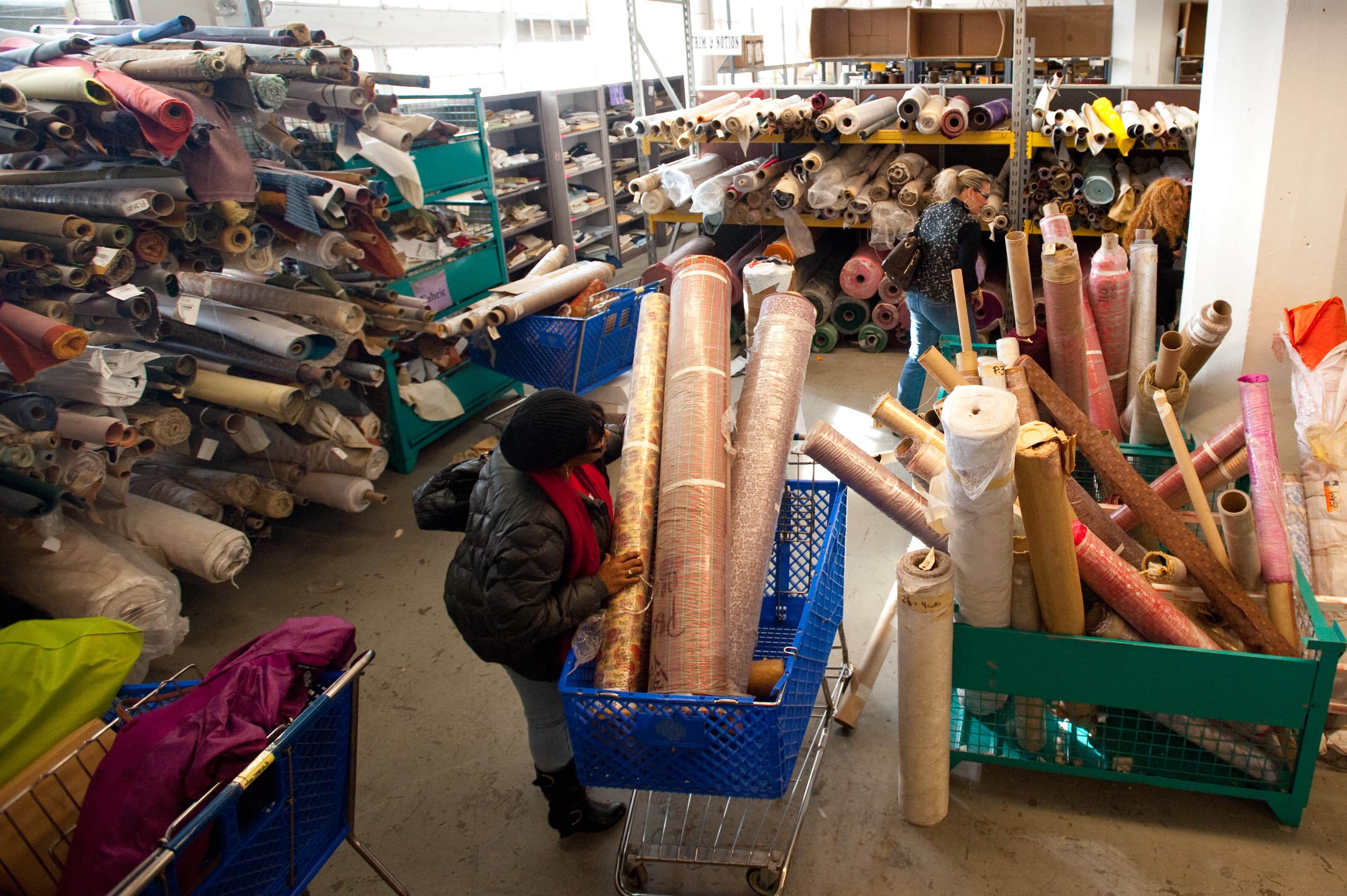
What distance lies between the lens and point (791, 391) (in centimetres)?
228

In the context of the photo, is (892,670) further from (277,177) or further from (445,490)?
(277,177)

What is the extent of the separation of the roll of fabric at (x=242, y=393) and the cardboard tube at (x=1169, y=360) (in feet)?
10.2

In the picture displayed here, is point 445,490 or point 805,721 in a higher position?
point 445,490

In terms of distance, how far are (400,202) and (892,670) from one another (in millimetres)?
3078

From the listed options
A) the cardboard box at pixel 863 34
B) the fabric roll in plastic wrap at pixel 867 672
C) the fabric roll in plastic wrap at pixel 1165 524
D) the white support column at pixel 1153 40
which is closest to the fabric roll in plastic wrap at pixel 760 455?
the fabric roll in plastic wrap at pixel 867 672

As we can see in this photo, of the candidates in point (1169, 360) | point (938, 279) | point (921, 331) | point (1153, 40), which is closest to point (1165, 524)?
point (1169, 360)

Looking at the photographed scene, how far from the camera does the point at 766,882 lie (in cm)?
205

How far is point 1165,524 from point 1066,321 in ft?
2.61

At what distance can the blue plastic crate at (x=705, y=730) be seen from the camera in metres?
1.64

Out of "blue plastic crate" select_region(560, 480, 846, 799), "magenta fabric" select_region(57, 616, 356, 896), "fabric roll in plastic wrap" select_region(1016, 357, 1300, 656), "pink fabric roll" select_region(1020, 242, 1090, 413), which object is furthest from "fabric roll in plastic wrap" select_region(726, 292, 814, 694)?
"magenta fabric" select_region(57, 616, 356, 896)

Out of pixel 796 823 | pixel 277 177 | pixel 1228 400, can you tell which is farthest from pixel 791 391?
pixel 277 177

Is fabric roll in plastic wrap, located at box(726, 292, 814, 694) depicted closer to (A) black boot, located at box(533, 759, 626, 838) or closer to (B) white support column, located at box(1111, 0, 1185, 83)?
(A) black boot, located at box(533, 759, 626, 838)

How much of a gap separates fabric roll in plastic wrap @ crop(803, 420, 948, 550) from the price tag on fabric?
2376 millimetres

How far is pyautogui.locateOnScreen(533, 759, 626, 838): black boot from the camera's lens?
221 cm
